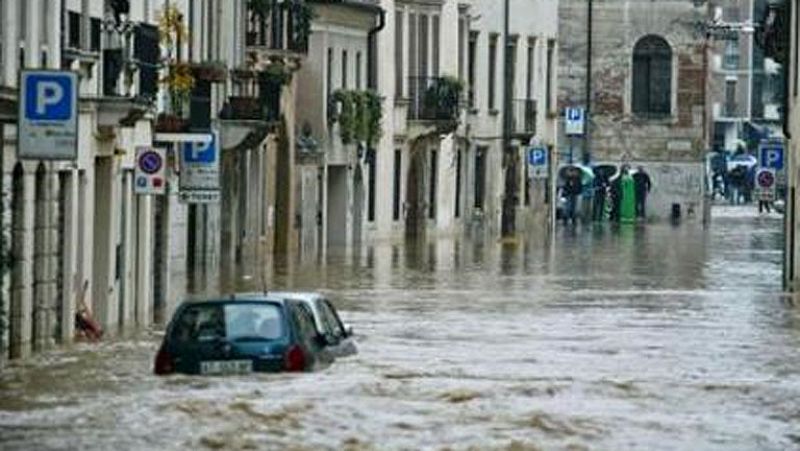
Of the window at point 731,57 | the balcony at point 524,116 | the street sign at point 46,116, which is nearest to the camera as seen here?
the street sign at point 46,116

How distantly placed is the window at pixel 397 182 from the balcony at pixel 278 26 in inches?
521

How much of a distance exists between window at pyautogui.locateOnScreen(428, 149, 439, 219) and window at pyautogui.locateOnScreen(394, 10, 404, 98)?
3963mm

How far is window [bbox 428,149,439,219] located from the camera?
82.9 meters

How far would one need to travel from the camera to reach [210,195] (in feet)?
158

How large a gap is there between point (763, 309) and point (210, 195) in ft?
30.3

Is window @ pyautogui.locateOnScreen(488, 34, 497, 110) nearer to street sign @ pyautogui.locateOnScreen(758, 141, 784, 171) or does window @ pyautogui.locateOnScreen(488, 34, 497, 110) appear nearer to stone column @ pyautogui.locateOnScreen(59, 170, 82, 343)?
street sign @ pyautogui.locateOnScreen(758, 141, 784, 171)

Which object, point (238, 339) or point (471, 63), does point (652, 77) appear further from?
point (238, 339)

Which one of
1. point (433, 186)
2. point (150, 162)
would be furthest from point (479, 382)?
point (433, 186)

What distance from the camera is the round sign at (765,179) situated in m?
65.4

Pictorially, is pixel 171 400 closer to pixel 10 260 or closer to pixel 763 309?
pixel 10 260

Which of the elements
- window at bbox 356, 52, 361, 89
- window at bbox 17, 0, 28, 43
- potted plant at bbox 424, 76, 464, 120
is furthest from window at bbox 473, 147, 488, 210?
window at bbox 17, 0, 28, 43

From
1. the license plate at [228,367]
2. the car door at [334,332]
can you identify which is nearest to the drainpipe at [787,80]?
the car door at [334,332]

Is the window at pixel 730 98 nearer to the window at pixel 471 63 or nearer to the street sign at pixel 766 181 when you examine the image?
the window at pixel 471 63

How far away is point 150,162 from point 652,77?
207 feet
